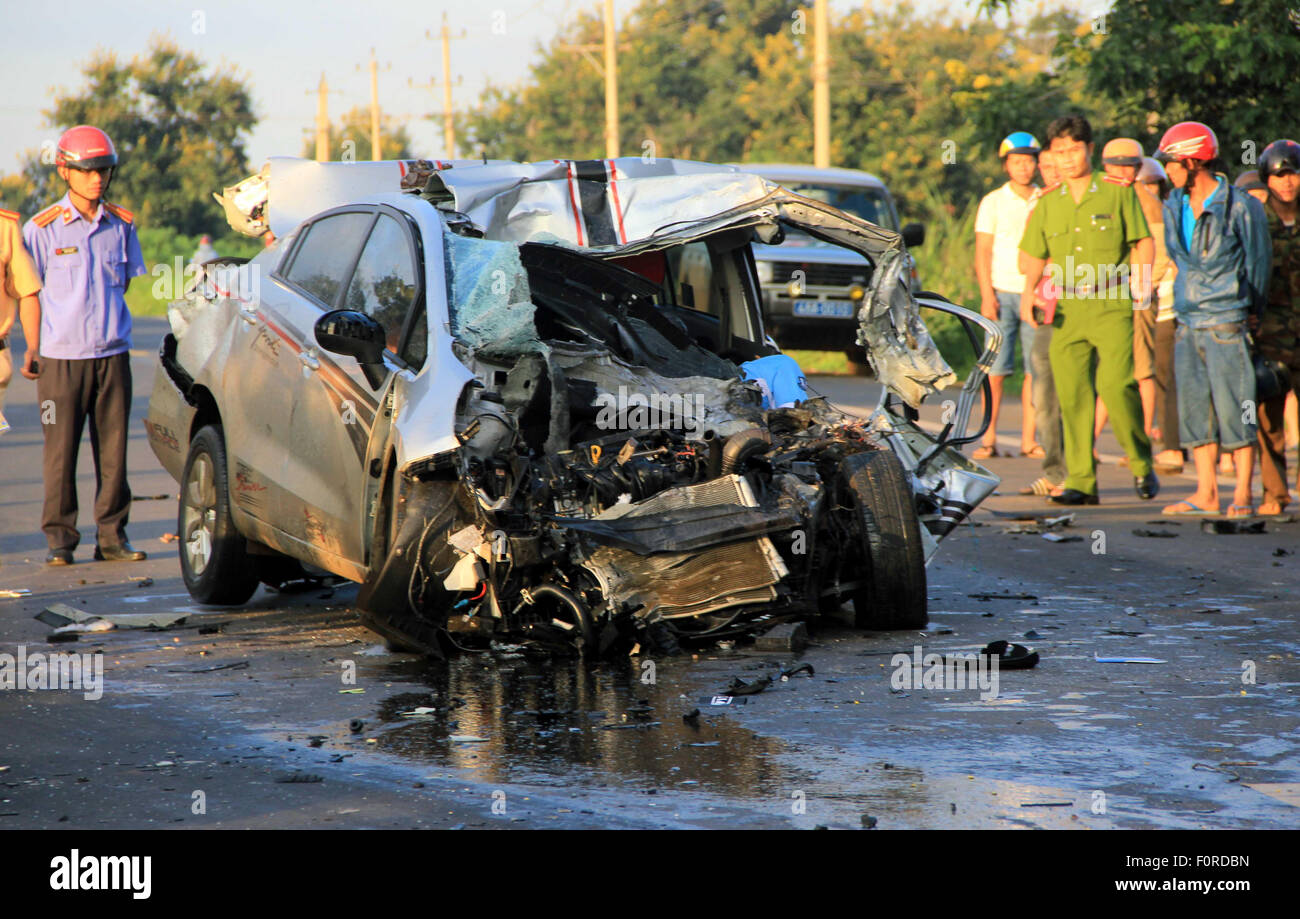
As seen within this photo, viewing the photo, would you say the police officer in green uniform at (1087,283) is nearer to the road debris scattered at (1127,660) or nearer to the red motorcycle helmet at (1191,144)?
the red motorcycle helmet at (1191,144)

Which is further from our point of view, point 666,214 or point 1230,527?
point 1230,527

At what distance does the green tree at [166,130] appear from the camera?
6325 cm

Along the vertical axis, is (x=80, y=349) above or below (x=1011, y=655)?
above

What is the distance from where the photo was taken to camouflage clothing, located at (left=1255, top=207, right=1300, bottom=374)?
406 inches

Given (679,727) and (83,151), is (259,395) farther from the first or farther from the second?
(679,727)

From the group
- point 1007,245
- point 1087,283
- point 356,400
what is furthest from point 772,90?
point 356,400

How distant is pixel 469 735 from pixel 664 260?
3642mm

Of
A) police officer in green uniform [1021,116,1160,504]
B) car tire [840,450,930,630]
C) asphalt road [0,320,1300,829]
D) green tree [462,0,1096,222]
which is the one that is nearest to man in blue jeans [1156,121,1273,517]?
police officer in green uniform [1021,116,1160,504]

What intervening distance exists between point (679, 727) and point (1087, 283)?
21.1ft

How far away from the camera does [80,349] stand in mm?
9258

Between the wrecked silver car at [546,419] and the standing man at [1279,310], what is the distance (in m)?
3.50

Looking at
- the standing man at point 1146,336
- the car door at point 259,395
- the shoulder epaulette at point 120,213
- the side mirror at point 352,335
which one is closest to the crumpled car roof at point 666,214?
the car door at point 259,395

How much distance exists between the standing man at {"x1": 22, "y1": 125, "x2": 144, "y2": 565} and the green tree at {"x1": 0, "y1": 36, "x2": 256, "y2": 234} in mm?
55069
